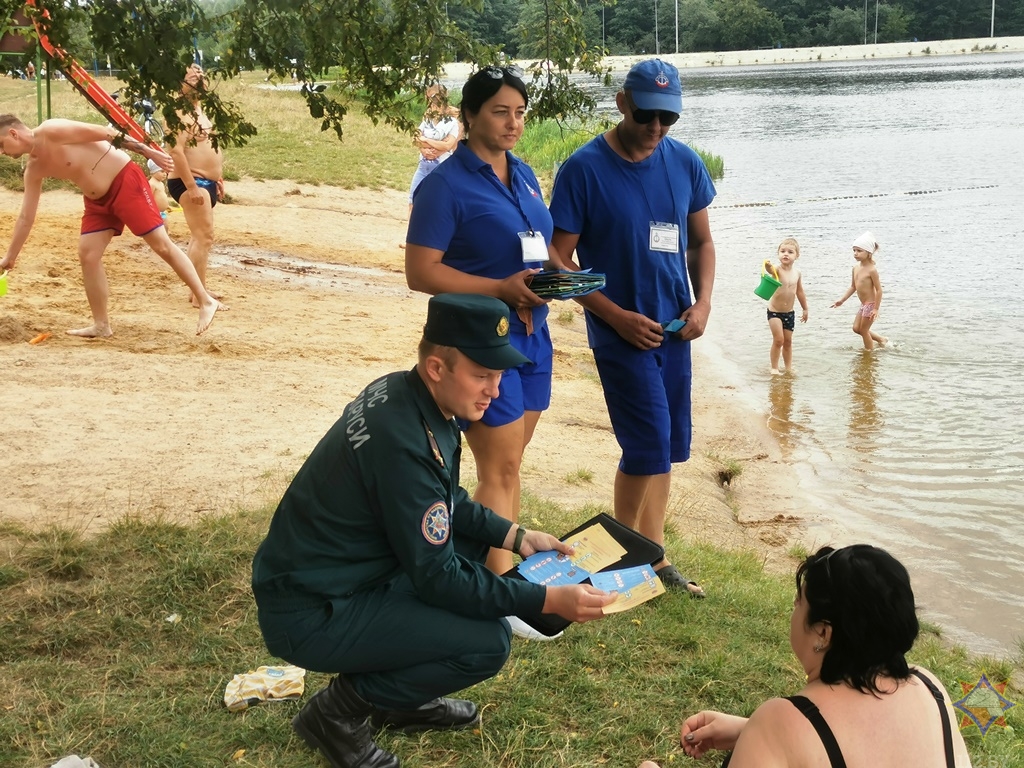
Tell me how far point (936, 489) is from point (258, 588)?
20.7 ft

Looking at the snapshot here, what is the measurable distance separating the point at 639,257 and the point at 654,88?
69cm

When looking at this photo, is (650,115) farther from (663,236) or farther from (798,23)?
(798,23)

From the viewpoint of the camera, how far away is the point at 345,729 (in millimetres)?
3201

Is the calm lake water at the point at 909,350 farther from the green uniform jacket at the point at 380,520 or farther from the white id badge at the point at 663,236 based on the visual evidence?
the green uniform jacket at the point at 380,520

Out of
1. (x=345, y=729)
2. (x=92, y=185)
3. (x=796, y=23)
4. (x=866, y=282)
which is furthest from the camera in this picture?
(x=796, y=23)

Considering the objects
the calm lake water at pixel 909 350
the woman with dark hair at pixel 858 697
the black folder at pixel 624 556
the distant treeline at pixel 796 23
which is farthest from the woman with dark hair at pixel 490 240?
the distant treeline at pixel 796 23

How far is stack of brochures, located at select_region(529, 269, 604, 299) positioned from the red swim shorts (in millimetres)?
5046

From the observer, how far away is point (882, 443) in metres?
9.14

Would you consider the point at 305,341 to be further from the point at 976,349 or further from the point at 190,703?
the point at 976,349

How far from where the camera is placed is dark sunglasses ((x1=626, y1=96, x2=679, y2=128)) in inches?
168

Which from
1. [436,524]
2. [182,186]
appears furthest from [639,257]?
[182,186]

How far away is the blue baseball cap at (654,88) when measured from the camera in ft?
13.9

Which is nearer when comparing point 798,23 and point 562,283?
point 562,283

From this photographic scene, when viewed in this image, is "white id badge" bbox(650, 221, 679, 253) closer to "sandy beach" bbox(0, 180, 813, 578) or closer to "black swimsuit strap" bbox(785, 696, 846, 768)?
"sandy beach" bbox(0, 180, 813, 578)
